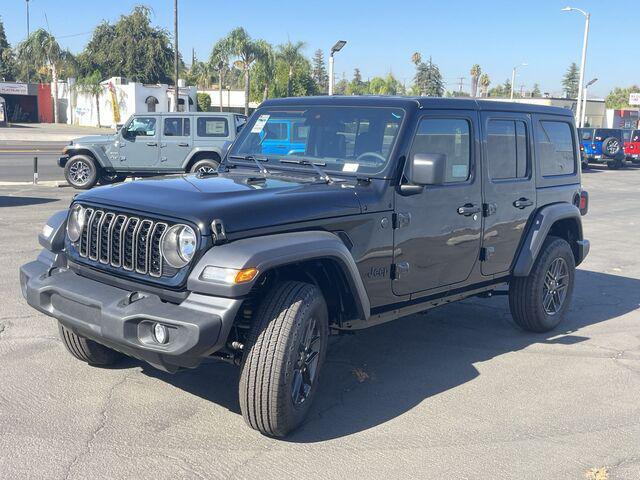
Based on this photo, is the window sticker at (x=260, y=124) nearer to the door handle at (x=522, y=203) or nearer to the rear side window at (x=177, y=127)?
the door handle at (x=522, y=203)

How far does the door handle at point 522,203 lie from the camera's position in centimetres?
571

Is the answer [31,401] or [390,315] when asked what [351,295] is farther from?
[31,401]

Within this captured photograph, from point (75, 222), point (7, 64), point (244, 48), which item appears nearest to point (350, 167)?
point (75, 222)

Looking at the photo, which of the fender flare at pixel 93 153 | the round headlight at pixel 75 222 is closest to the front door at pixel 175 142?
the fender flare at pixel 93 153

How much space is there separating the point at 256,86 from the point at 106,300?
52.2 meters

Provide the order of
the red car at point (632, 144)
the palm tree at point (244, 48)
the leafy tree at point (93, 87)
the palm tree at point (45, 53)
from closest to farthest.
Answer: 1. the red car at point (632, 144)
2. the palm tree at point (244, 48)
3. the leafy tree at point (93, 87)
4. the palm tree at point (45, 53)

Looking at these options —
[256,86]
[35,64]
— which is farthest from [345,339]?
[35,64]

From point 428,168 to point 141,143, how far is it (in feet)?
41.4

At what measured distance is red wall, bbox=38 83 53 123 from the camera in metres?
61.2

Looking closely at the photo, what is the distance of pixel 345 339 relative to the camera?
19.2ft

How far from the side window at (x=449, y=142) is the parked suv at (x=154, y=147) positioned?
11107mm

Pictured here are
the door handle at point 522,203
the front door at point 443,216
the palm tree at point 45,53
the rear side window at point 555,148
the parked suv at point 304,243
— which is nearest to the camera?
the parked suv at point 304,243

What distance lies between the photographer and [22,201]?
13281 mm

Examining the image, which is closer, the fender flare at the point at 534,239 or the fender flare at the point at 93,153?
the fender flare at the point at 534,239
